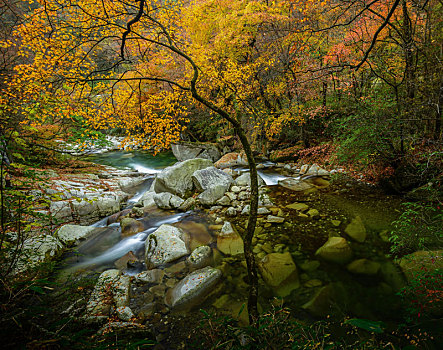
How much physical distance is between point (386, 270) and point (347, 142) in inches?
133

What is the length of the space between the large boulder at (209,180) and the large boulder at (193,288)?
383 cm

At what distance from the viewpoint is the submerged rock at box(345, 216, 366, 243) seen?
447 cm

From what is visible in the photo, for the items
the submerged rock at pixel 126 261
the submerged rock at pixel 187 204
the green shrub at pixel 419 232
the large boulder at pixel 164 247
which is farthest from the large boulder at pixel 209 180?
the green shrub at pixel 419 232

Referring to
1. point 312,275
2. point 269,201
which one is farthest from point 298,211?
point 312,275

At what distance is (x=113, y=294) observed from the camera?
3336 millimetres

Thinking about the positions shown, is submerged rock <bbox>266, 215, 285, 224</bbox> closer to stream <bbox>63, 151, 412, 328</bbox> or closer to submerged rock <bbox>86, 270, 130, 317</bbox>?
stream <bbox>63, 151, 412, 328</bbox>

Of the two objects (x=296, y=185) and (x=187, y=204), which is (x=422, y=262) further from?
(x=187, y=204)

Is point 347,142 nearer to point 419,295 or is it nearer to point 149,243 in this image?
point 419,295

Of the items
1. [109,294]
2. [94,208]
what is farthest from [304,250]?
[94,208]

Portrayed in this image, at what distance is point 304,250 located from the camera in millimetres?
4352

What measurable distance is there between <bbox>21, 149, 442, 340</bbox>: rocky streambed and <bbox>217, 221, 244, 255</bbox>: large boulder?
0.08 feet

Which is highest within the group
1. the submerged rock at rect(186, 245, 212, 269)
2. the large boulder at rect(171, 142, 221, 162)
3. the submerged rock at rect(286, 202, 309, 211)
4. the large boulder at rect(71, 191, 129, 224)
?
the large boulder at rect(171, 142, 221, 162)

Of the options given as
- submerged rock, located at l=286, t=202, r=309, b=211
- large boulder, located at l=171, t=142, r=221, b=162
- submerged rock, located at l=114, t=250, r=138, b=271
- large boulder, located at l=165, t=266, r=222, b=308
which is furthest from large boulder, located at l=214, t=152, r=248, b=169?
large boulder, located at l=165, t=266, r=222, b=308

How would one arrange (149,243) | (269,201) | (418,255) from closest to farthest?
1. (418,255)
2. (149,243)
3. (269,201)
